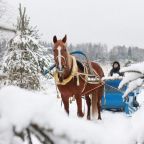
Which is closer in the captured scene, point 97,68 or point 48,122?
point 48,122

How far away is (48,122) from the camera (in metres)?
1.26

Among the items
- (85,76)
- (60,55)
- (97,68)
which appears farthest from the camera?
(97,68)

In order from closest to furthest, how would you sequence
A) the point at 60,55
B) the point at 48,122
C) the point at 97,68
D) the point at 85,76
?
the point at 48,122 → the point at 60,55 → the point at 85,76 → the point at 97,68

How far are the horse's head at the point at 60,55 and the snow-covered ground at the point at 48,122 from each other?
8.63m

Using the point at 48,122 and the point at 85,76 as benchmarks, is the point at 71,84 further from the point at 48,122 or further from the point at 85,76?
the point at 48,122

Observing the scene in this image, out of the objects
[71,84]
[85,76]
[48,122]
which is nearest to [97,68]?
[85,76]

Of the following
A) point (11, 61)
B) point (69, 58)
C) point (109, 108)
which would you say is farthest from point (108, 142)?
point (11, 61)

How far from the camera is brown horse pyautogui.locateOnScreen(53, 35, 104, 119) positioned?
1009cm

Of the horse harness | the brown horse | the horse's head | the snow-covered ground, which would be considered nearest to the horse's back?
the brown horse

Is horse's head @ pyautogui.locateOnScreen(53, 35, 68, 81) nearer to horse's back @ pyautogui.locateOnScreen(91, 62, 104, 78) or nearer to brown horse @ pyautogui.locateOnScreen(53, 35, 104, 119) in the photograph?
brown horse @ pyautogui.locateOnScreen(53, 35, 104, 119)

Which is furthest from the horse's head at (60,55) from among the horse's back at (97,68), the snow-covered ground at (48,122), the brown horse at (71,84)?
the snow-covered ground at (48,122)

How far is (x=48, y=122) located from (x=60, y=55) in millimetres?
8756

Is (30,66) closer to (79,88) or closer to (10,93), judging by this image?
(79,88)

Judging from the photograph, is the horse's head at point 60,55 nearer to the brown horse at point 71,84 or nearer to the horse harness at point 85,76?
the brown horse at point 71,84
